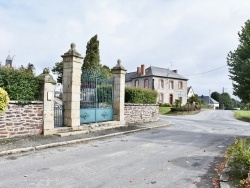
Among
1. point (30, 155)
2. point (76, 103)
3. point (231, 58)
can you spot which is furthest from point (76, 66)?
point (231, 58)

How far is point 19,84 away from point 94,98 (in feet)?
14.1

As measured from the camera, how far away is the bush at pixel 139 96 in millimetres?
16344

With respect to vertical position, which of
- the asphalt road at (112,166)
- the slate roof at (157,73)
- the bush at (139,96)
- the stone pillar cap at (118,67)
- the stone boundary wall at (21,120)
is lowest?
the asphalt road at (112,166)

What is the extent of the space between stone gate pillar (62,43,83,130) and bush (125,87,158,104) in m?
5.17

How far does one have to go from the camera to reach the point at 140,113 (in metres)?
17.0

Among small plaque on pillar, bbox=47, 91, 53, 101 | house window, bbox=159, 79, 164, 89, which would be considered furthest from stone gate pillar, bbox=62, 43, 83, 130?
house window, bbox=159, 79, 164, 89

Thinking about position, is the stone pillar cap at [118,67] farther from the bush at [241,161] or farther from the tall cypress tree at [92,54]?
the tall cypress tree at [92,54]

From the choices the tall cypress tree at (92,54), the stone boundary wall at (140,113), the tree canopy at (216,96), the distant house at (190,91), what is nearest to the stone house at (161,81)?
the distant house at (190,91)

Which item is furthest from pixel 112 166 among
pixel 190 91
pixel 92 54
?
pixel 190 91

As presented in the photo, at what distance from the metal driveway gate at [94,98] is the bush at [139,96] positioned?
7.64 feet

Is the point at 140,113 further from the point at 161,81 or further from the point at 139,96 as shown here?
the point at 161,81

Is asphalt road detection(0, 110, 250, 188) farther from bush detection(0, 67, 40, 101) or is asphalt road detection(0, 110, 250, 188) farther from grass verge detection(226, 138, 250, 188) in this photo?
bush detection(0, 67, 40, 101)

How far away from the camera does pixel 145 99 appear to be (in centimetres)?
1784

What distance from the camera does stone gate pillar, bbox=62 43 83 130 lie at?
1142cm
